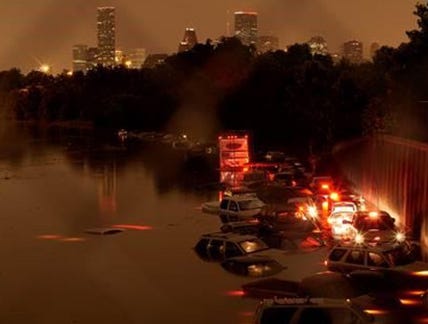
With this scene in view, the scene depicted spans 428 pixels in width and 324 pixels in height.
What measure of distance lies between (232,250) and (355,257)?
4.18 meters

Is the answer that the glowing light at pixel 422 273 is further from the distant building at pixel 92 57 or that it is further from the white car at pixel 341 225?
the distant building at pixel 92 57

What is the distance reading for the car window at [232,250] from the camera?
18.1 m

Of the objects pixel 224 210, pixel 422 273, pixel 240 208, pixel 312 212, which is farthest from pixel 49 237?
pixel 422 273

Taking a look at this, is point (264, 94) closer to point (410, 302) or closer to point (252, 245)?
point (252, 245)

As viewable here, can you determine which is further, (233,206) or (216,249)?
(233,206)

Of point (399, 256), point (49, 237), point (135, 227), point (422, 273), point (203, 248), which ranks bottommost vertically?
point (49, 237)

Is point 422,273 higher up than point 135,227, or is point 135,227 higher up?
point 422,273

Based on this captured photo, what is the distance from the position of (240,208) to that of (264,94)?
107 ft

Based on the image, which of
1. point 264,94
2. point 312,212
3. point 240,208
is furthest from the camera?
point 264,94

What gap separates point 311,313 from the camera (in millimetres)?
10031

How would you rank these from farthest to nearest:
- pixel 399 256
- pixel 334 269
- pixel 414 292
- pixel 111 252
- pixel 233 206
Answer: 1. pixel 233 206
2. pixel 111 252
3. pixel 334 269
4. pixel 399 256
5. pixel 414 292

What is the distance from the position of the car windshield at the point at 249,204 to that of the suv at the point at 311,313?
15.0 m

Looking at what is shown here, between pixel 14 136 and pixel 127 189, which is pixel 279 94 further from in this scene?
pixel 14 136

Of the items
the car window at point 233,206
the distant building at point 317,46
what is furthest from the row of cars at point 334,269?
the distant building at point 317,46
